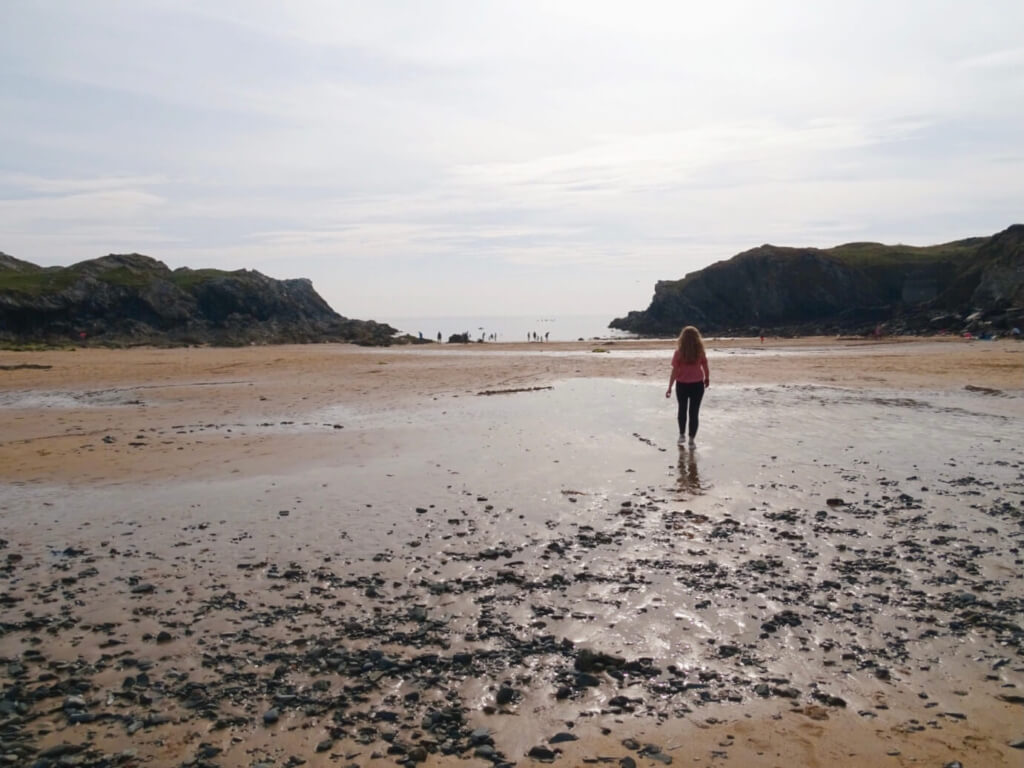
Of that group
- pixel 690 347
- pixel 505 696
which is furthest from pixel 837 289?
pixel 505 696

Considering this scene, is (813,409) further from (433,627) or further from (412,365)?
(412,365)

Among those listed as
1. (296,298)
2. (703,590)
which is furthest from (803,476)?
(296,298)

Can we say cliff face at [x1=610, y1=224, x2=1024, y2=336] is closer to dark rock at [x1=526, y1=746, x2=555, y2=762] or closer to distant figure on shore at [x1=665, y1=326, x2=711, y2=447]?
distant figure on shore at [x1=665, y1=326, x2=711, y2=447]

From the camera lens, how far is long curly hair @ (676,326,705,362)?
55.0ft

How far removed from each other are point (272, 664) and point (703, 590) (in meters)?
4.20

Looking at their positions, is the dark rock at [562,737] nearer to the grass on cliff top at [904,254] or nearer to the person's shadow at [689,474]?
the person's shadow at [689,474]

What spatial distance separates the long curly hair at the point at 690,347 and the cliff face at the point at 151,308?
68.6m

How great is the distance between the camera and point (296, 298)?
10388 centimetres

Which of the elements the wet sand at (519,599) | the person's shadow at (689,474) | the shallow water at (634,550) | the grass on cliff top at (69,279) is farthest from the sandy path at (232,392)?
the grass on cliff top at (69,279)

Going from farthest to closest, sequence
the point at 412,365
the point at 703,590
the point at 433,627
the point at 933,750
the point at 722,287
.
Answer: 1. the point at 722,287
2. the point at 412,365
3. the point at 703,590
4. the point at 433,627
5. the point at 933,750

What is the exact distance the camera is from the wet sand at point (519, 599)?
4855 mm

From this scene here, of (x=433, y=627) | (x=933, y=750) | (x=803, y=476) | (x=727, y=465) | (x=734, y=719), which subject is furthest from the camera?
(x=727, y=465)


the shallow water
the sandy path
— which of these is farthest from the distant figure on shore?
the sandy path

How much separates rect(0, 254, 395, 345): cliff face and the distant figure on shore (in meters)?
68.6
